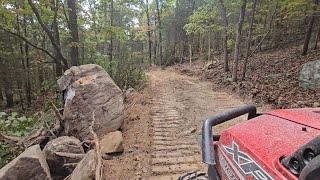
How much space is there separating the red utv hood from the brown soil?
0.85 metres

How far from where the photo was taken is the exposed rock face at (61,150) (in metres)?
5.57

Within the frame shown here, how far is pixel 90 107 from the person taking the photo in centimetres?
692

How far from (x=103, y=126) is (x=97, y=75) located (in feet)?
5.46

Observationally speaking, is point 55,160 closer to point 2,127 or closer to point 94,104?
point 94,104

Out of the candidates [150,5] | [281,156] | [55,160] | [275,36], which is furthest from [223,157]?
[150,5]

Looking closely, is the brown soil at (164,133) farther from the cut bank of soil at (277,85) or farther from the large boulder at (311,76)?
the large boulder at (311,76)

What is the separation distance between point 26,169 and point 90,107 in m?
2.38

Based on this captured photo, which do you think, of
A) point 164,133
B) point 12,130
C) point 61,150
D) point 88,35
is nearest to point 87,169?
point 61,150

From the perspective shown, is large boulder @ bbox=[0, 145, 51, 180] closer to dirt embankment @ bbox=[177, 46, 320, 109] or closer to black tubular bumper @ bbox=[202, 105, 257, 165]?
black tubular bumper @ bbox=[202, 105, 257, 165]

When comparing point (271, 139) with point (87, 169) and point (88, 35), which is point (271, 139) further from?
point (88, 35)

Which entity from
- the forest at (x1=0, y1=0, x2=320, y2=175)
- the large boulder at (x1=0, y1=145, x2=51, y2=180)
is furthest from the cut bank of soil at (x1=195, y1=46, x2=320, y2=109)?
the large boulder at (x1=0, y1=145, x2=51, y2=180)

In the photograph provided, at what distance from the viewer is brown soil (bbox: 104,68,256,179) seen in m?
4.73

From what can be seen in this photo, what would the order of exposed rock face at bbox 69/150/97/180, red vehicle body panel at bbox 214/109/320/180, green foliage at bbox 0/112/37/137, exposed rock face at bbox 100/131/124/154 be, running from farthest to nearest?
1. green foliage at bbox 0/112/37/137
2. exposed rock face at bbox 100/131/124/154
3. exposed rock face at bbox 69/150/97/180
4. red vehicle body panel at bbox 214/109/320/180

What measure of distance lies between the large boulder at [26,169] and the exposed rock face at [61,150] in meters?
0.60
